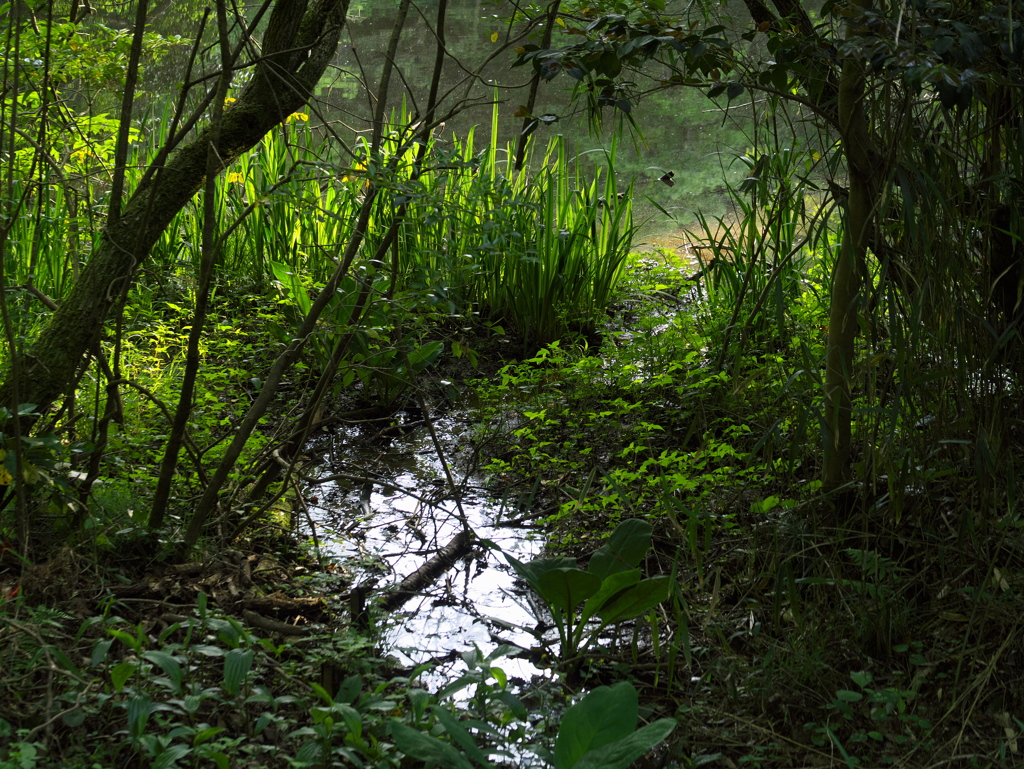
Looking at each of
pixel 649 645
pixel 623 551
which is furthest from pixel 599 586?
pixel 649 645

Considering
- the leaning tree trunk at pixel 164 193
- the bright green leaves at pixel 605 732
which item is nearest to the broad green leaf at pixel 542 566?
the bright green leaves at pixel 605 732

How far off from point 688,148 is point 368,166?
4927 mm

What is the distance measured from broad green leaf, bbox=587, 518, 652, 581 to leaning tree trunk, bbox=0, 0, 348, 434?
121 cm

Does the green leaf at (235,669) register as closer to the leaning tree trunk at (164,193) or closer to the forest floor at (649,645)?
the forest floor at (649,645)

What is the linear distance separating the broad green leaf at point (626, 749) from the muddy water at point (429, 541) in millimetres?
521

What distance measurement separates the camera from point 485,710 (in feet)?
5.02

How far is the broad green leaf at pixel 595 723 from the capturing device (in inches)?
52.8

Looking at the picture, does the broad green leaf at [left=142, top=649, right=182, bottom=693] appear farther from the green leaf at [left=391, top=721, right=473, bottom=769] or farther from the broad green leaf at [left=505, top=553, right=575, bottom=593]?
the broad green leaf at [left=505, top=553, right=575, bottom=593]

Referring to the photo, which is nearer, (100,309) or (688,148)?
(100,309)

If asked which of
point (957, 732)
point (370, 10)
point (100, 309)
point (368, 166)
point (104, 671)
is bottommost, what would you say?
point (957, 732)

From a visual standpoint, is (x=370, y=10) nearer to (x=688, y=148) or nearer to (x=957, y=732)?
(x=688, y=148)

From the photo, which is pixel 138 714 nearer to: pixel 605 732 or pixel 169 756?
pixel 169 756

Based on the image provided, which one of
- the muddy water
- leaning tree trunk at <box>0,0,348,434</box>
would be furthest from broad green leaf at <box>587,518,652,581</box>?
leaning tree trunk at <box>0,0,348,434</box>

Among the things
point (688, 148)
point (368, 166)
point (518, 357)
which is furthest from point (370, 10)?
point (368, 166)
